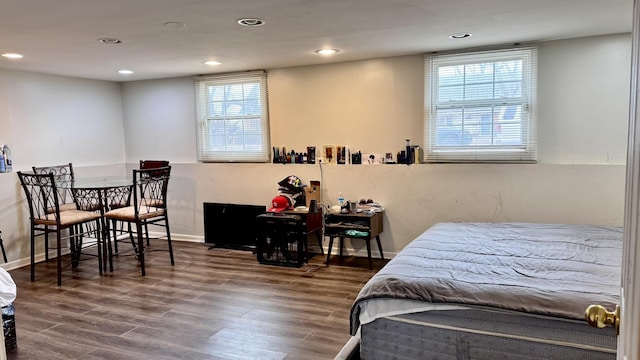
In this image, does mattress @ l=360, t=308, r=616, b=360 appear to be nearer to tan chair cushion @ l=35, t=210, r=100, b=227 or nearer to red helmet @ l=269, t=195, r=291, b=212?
red helmet @ l=269, t=195, r=291, b=212

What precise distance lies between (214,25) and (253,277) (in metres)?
2.37

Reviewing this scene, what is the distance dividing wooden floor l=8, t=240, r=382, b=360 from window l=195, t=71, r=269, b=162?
4.59 ft

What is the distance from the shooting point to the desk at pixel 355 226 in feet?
14.5

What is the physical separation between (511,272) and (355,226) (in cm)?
210

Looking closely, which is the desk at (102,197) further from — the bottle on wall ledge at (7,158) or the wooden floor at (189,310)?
the bottle on wall ledge at (7,158)

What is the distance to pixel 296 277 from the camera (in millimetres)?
4277

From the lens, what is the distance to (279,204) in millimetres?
4859

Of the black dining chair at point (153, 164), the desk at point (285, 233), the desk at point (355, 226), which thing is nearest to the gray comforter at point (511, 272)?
the desk at point (355, 226)

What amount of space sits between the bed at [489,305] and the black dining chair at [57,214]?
3184 mm

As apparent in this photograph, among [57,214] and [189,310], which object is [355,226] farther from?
[57,214]

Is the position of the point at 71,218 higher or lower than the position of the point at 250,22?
lower

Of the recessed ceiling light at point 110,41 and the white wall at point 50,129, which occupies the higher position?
the recessed ceiling light at point 110,41

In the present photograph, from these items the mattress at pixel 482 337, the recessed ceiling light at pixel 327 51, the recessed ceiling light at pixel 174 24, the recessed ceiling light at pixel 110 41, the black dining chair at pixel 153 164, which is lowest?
the mattress at pixel 482 337

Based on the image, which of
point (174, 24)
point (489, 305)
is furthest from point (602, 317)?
point (174, 24)
